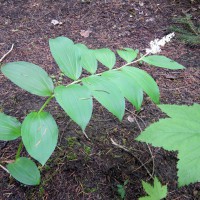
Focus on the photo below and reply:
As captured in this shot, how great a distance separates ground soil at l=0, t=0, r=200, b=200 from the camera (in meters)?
1.81

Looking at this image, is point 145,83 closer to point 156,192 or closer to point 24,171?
point 156,192

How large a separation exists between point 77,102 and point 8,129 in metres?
0.52

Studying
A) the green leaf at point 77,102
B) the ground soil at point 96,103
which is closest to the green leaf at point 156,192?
the ground soil at point 96,103

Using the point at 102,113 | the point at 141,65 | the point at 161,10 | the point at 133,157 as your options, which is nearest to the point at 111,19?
the point at 161,10

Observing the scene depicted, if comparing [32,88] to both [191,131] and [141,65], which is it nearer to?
[191,131]

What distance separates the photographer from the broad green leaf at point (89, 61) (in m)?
1.61

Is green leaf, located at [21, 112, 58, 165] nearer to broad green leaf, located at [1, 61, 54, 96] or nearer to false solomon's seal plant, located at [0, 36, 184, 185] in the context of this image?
false solomon's seal plant, located at [0, 36, 184, 185]

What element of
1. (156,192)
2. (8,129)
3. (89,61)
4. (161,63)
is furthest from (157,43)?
(8,129)

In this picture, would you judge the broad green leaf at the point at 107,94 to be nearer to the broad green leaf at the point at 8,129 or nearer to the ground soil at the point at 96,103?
the broad green leaf at the point at 8,129

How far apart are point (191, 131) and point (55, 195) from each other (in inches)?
37.9

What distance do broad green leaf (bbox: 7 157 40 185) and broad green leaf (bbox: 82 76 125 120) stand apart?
605 millimetres

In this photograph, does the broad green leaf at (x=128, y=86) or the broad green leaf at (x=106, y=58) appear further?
the broad green leaf at (x=106, y=58)

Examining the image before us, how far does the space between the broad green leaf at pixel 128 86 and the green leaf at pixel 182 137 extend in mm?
199

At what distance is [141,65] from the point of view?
2.94 meters
